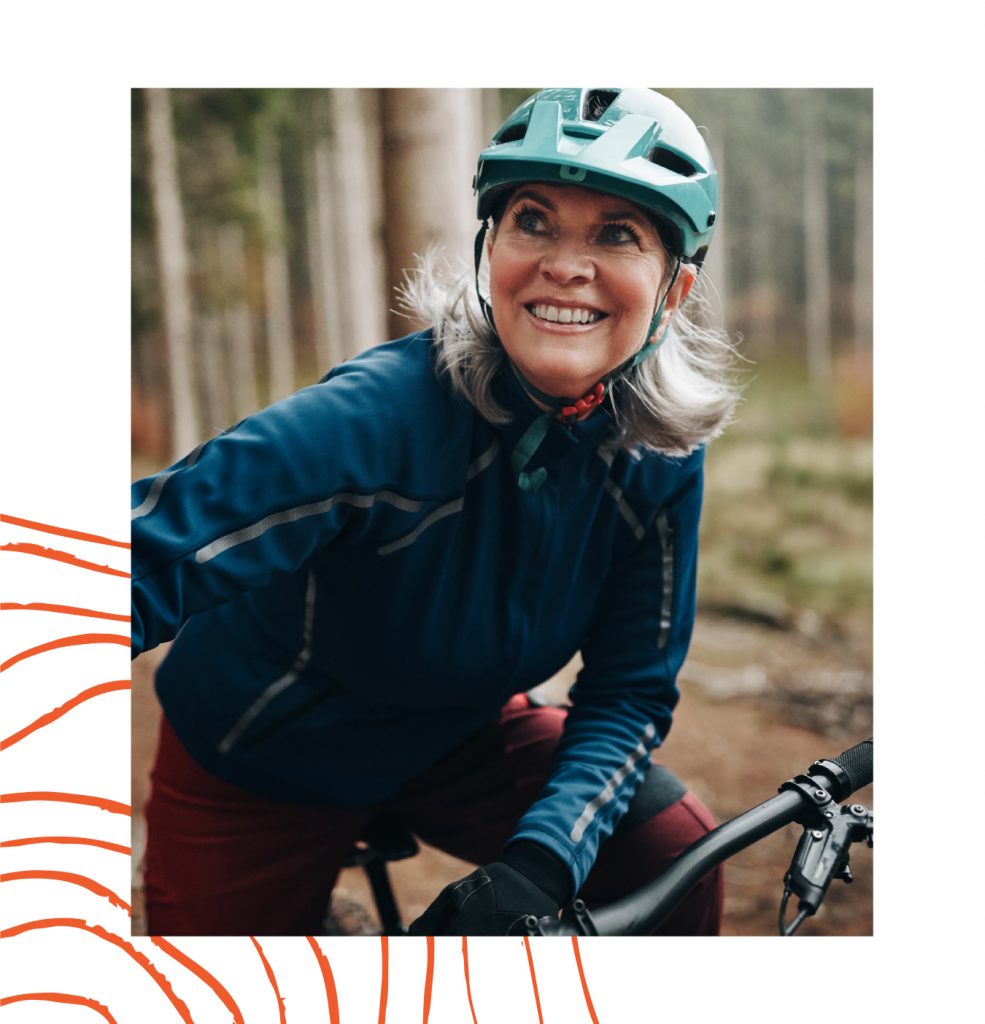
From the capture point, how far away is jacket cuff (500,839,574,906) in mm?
1927

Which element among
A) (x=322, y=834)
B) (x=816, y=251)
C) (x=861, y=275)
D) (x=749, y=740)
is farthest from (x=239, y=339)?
(x=322, y=834)

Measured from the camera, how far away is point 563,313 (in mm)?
1823

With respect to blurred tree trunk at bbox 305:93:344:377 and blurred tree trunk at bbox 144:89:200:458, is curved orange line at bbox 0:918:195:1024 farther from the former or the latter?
blurred tree trunk at bbox 305:93:344:377

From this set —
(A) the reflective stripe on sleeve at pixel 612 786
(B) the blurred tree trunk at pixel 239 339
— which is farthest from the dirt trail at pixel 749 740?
(B) the blurred tree trunk at pixel 239 339

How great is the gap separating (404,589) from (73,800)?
0.72 meters

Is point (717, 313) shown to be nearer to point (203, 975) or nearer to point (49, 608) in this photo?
point (49, 608)

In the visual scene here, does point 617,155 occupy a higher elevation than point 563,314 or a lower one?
higher

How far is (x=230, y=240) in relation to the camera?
1167cm

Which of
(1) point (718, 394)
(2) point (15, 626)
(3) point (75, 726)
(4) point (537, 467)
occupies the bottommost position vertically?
(3) point (75, 726)

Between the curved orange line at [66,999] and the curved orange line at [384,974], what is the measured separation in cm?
50
